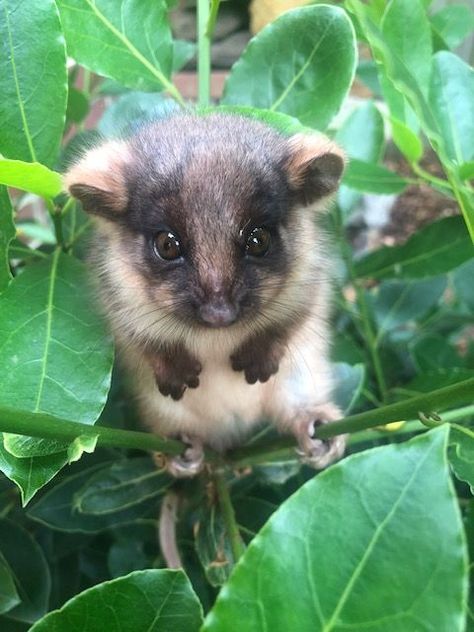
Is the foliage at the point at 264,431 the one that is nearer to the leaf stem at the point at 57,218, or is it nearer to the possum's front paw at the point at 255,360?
the leaf stem at the point at 57,218

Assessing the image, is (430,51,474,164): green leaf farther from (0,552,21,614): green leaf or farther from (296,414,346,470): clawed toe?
(0,552,21,614): green leaf

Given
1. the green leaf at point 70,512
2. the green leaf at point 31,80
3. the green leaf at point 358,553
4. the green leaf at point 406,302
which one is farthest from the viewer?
the green leaf at point 406,302

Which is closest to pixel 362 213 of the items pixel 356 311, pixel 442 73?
pixel 356 311

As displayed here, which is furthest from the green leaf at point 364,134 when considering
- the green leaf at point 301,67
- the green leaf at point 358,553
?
the green leaf at point 358,553

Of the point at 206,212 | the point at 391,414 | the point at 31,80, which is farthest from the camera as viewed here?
the point at 206,212

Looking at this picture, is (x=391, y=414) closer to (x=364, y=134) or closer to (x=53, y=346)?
(x=53, y=346)

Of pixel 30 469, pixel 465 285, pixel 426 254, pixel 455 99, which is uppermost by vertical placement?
pixel 455 99

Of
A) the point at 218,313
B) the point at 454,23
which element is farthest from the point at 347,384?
the point at 454,23
